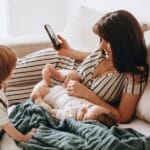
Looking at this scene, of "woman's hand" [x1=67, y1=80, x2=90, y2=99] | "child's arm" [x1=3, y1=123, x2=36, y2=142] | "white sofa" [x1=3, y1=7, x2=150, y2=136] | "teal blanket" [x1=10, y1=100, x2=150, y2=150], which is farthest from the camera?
"woman's hand" [x1=67, y1=80, x2=90, y2=99]

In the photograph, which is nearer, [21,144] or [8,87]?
[21,144]

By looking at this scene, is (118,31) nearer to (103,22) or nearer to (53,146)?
(103,22)

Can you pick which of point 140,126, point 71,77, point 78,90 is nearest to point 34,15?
point 71,77

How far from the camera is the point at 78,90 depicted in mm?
1639

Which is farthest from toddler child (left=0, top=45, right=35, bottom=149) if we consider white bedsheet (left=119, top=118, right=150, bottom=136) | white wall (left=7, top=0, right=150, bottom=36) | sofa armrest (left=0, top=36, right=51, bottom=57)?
white wall (left=7, top=0, right=150, bottom=36)

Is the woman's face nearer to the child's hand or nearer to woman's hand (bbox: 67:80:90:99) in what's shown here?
woman's hand (bbox: 67:80:90:99)

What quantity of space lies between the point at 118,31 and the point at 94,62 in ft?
0.72

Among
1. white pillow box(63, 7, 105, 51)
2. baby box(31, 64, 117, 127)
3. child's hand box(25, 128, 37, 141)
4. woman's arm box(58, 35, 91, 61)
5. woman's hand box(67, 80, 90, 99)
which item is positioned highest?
white pillow box(63, 7, 105, 51)

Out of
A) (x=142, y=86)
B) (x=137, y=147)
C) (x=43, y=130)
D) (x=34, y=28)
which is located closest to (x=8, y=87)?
(x=43, y=130)

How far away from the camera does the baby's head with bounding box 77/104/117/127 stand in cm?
144

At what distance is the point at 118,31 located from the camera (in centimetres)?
154

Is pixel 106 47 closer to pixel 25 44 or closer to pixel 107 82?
pixel 107 82

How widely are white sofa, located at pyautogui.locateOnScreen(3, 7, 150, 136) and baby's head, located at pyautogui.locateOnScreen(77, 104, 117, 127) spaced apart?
11 centimetres

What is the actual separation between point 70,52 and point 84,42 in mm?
112
